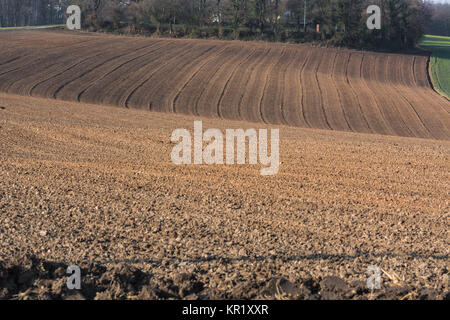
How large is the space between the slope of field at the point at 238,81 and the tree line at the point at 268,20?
495 centimetres

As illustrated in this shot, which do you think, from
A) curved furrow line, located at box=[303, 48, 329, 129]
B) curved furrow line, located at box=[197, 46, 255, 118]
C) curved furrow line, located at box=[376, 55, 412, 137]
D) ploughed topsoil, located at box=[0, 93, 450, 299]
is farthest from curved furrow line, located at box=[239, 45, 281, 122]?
ploughed topsoil, located at box=[0, 93, 450, 299]

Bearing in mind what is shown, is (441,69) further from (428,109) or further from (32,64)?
(32,64)

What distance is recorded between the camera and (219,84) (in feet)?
103

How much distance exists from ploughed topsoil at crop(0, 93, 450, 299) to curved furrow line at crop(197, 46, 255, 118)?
42.1 feet

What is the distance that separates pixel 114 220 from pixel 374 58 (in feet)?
A: 140

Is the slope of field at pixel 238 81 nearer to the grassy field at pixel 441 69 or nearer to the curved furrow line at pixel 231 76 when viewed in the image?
the curved furrow line at pixel 231 76

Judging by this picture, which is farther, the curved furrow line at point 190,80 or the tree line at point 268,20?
the tree line at point 268,20

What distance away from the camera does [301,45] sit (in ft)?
161

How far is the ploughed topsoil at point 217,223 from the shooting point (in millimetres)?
5102

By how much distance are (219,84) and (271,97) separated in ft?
13.6

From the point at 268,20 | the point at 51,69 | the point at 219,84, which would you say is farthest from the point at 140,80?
the point at 268,20

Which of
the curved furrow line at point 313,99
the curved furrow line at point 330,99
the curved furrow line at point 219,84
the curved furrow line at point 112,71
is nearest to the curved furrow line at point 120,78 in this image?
the curved furrow line at point 112,71

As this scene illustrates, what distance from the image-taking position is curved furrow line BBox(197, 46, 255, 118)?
2617 cm
